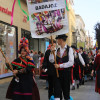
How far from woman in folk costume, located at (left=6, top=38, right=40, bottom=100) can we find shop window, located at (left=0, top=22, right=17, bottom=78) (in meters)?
6.69

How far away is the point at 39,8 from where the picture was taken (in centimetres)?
556

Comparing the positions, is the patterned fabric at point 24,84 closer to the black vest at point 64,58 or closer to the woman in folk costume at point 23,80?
the woman in folk costume at point 23,80

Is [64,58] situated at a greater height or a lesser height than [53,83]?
greater

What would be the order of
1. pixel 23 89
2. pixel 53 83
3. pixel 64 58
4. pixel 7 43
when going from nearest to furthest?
pixel 23 89
pixel 64 58
pixel 53 83
pixel 7 43

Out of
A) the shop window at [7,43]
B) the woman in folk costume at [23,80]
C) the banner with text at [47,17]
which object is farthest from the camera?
the shop window at [7,43]

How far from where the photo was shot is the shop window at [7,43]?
40.2 feet

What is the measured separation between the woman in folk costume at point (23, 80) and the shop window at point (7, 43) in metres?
6.69

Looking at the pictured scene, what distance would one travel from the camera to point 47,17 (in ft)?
18.4

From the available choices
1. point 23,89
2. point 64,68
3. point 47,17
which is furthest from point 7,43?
point 64,68

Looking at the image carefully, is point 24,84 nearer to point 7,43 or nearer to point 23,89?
point 23,89

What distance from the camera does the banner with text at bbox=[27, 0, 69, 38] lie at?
553 centimetres

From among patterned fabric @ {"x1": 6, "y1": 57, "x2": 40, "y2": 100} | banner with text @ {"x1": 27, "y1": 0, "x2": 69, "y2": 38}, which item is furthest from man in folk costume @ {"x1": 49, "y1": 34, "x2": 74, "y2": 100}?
patterned fabric @ {"x1": 6, "y1": 57, "x2": 40, "y2": 100}

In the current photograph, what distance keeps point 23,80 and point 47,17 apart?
152 centimetres

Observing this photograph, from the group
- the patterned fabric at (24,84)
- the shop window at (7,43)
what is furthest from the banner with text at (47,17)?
the shop window at (7,43)
